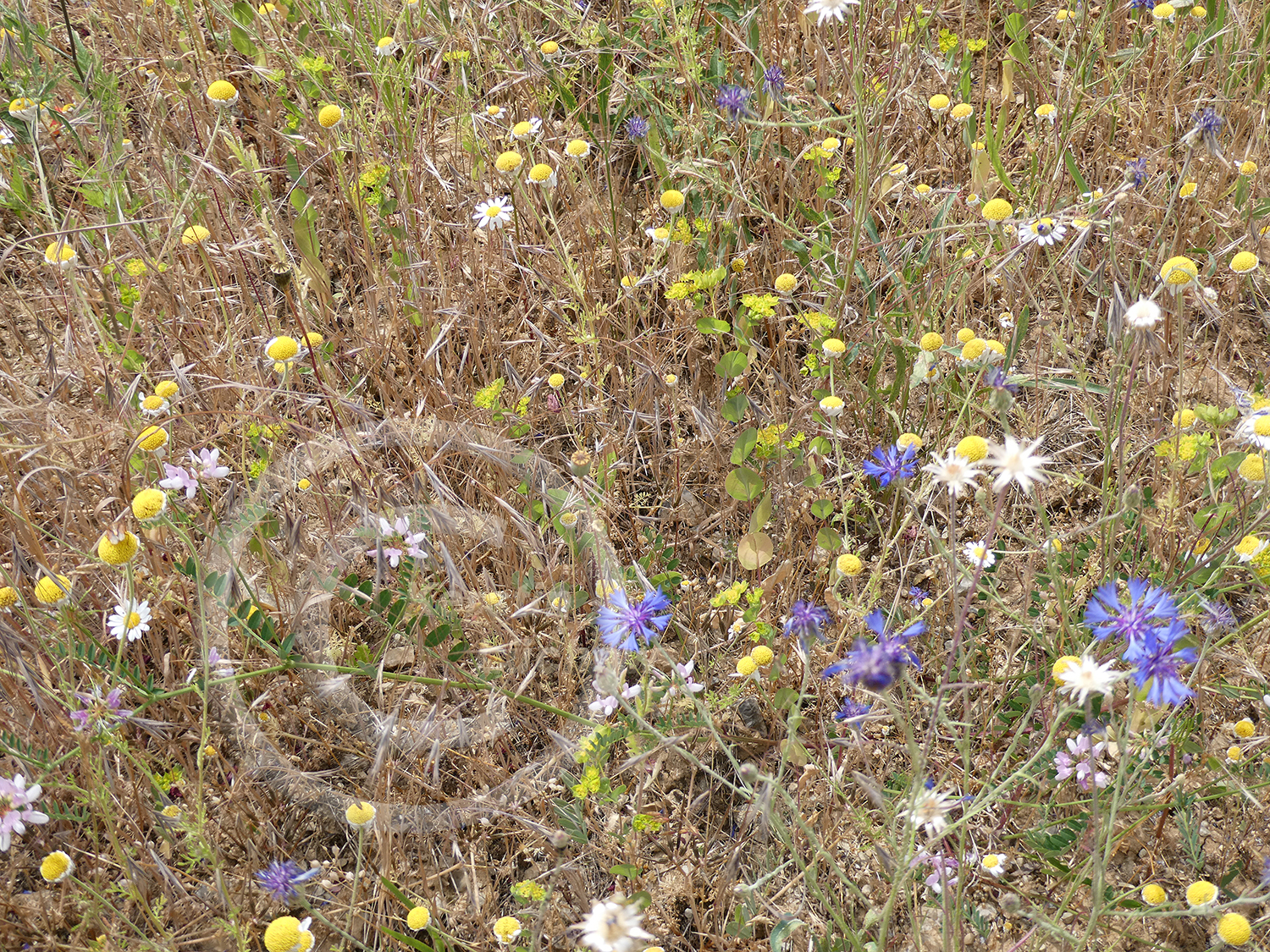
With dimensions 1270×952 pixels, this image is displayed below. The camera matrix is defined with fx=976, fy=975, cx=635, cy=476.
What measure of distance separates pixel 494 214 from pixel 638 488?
0.83m

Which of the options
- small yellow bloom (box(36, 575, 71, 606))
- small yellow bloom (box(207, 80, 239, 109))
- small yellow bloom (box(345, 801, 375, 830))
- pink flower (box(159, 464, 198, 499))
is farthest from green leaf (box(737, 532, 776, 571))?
small yellow bloom (box(207, 80, 239, 109))

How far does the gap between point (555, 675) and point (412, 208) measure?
4.48 feet

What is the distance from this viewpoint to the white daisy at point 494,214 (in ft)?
8.38

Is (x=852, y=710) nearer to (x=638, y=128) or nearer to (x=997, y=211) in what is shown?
(x=997, y=211)

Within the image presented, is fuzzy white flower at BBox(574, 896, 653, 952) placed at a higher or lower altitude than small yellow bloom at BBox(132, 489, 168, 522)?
higher

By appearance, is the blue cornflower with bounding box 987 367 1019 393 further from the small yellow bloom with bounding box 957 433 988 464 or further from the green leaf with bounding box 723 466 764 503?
the green leaf with bounding box 723 466 764 503

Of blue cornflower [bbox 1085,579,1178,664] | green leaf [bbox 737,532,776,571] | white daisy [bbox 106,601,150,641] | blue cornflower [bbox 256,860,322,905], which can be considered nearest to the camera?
blue cornflower [bbox 1085,579,1178,664]

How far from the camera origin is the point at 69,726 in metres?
1.83

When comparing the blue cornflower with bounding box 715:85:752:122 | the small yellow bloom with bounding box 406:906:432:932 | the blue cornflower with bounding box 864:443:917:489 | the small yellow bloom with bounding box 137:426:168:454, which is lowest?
the small yellow bloom with bounding box 406:906:432:932

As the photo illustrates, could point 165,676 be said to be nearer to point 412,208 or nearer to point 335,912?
point 335,912

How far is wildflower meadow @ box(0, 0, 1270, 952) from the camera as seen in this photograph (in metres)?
1.67

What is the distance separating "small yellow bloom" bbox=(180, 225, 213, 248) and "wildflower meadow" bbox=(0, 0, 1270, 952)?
39mm

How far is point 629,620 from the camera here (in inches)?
63.2

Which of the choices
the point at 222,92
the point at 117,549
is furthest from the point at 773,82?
the point at 117,549
